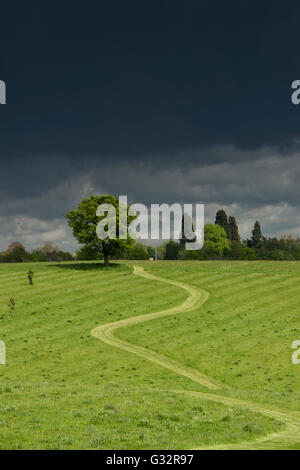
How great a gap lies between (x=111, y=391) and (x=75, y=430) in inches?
433

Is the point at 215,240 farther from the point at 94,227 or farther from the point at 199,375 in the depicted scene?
the point at 199,375

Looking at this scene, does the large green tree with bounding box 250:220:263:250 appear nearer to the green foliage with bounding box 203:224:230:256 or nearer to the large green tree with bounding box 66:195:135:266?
the green foliage with bounding box 203:224:230:256

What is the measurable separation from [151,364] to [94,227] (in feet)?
185

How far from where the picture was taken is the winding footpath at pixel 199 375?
746 inches

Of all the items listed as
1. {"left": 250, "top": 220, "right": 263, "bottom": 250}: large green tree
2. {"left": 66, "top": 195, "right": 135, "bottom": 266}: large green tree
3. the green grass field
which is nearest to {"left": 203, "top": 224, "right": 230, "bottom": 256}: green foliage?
{"left": 250, "top": 220, "right": 263, "bottom": 250}: large green tree

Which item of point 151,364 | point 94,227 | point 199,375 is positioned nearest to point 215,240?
point 94,227

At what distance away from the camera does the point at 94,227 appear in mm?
94062

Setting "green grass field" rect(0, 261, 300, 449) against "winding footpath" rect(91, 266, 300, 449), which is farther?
"green grass field" rect(0, 261, 300, 449)

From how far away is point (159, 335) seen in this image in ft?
160

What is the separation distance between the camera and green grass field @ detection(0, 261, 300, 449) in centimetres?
2045

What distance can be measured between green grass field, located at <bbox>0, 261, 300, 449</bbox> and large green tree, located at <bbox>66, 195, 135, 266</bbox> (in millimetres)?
9906

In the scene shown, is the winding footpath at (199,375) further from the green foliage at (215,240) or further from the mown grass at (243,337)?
the green foliage at (215,240)

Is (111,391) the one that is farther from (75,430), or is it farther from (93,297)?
(93,297)

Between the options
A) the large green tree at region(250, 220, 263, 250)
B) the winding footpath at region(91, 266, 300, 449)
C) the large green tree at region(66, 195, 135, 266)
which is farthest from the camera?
the large green tree at region(250, 220, 263, 250)
